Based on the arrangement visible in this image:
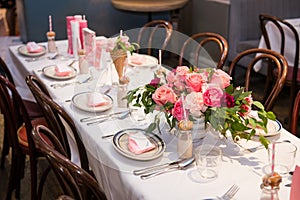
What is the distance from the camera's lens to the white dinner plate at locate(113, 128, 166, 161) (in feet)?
4.95

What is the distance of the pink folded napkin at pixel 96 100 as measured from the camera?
1.97 m

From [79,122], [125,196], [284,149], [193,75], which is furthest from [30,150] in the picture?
A: [284,149]

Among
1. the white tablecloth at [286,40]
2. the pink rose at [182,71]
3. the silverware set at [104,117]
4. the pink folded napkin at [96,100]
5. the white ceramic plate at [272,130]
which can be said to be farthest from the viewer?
the white tablecloth at [286,40]

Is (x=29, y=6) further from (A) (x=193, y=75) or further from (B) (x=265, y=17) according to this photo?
(A) (x=193, y=75)

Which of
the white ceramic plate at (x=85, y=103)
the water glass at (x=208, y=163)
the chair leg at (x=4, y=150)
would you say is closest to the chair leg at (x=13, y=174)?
the chair leg at (x=4, y=150)

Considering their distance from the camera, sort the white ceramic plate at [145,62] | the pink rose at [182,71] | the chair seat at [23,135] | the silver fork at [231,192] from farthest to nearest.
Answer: the white ceramic plate at [145,62] → the chair seat at [23,135] → the pink rose at [182,71] → the silver fork at [231,192]

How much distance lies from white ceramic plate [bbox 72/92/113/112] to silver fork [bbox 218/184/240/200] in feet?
2.59

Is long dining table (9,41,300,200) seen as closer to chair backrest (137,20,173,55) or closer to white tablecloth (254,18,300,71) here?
chair backrest (137,20,173,55)

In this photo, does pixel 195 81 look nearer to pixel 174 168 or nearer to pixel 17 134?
pixel 174 168

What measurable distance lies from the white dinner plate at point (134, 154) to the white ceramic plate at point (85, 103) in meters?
0.28

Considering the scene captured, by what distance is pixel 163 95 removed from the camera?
4.97 feet

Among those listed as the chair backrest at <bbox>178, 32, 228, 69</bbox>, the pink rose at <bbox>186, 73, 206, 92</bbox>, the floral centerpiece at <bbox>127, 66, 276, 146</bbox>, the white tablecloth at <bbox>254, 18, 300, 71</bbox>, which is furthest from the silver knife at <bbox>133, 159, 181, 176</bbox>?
the white tablecloth at <bbox>254, 18, 300, 71</bbox>

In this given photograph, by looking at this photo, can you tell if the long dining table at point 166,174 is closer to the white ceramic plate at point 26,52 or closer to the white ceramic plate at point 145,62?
the white ceramic plate at point 145,62

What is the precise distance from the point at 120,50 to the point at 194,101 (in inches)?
29.7
